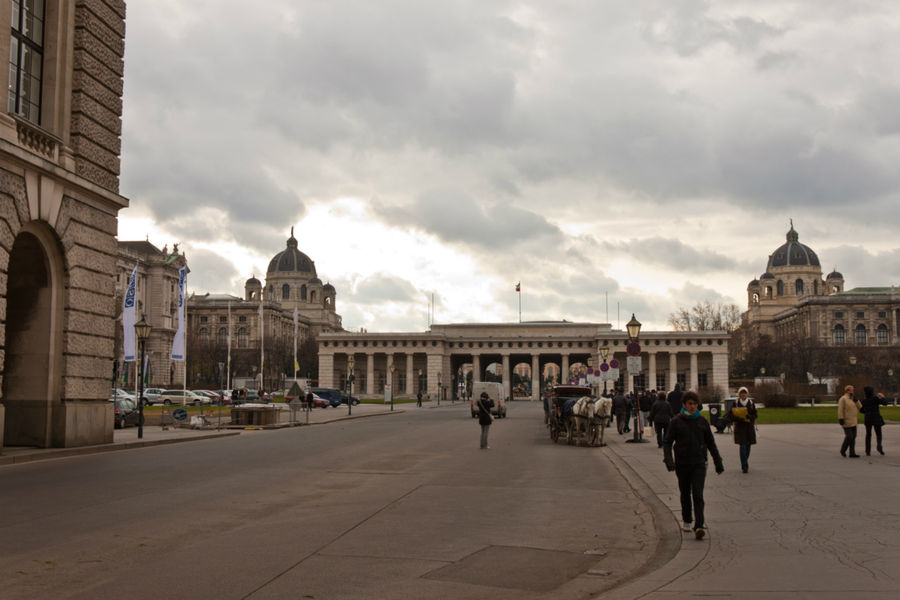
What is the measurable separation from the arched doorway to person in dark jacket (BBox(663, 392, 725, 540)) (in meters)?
17.6

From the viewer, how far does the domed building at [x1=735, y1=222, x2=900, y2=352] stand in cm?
16512

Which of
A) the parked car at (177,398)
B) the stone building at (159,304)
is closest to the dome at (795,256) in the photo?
the stone building at (159,304)

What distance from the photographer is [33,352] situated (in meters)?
22.2

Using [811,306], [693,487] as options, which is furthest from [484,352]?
[693,487]

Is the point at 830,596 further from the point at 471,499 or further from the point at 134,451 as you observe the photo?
the point at 134,451

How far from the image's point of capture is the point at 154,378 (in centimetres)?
12600

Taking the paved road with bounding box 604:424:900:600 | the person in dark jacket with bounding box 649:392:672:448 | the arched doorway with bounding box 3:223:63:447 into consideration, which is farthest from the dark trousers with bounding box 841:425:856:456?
the arched doorway with bounding box 3:223:63:447

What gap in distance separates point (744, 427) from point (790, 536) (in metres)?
7.75

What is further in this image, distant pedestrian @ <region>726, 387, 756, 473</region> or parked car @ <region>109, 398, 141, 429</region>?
parked car @ <region>109, 398, 141, 429</region>

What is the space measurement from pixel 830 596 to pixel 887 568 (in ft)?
4.56

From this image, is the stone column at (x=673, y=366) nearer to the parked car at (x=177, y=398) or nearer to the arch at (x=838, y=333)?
the arch at (x=838, y=333)

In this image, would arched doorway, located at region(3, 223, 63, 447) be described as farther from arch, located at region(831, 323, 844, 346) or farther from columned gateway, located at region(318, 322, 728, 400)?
arch, located at region(831, 323, 844, 346)


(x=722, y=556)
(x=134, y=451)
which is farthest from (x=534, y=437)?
(x=722, y=556)

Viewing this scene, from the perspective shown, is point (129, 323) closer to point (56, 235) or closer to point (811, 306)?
point (56, 235)
